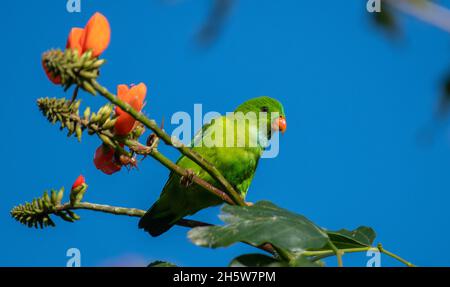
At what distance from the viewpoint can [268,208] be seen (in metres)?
1.56

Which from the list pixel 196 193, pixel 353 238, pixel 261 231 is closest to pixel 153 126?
pixel 261 231

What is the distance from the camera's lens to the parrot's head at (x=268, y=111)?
439cm

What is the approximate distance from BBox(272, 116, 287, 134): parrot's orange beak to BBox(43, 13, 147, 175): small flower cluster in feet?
8.91

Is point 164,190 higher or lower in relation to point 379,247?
higher

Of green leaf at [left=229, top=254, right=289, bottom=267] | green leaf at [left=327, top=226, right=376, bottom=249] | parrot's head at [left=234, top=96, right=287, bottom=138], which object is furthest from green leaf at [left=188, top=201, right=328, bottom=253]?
parrot's head at [left=234, top=96, right=287, bottom=138]

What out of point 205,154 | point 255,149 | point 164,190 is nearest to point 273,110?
point 255,149

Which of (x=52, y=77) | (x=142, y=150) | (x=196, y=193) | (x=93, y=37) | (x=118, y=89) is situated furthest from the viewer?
(x=196, y=193)

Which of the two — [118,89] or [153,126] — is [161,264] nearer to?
[153,126]

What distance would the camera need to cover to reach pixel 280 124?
452 cm

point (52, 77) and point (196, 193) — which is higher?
point (196, 193)

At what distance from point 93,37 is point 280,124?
311cm
